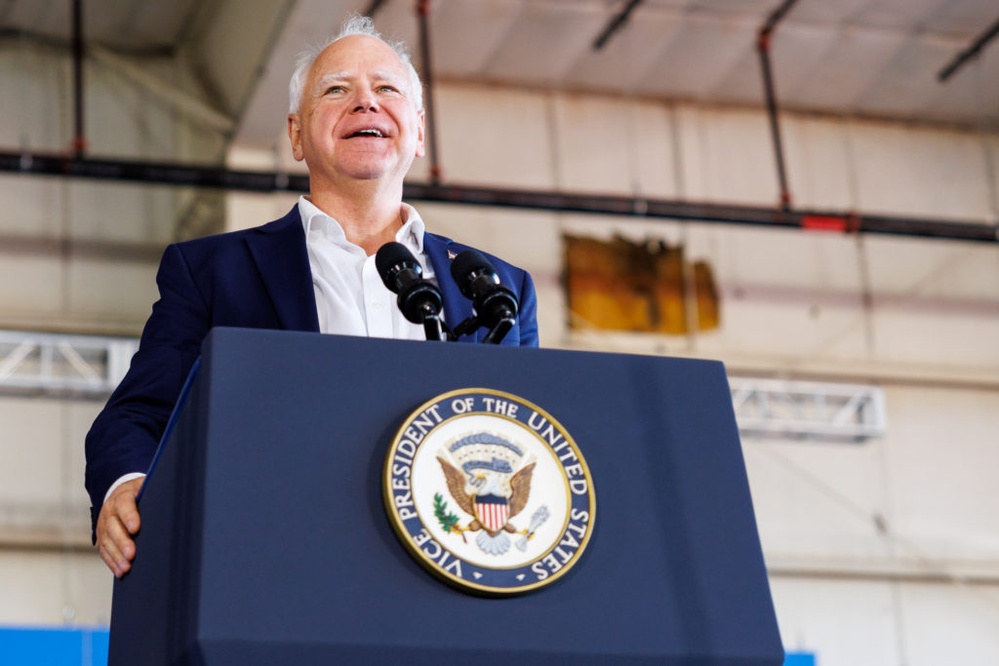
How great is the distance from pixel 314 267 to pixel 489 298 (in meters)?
0.40

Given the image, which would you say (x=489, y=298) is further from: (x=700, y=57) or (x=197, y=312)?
(x=700, y=57)

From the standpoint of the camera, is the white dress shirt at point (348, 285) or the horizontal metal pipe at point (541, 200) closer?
the white dress shirt at point (348, 285)

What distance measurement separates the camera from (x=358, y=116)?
1781 mm

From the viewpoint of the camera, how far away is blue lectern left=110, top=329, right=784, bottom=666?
1.13 meters

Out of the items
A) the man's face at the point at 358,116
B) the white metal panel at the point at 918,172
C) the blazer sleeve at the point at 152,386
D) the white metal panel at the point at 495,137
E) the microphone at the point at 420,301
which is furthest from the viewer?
the white metal panel at the point at 918,172

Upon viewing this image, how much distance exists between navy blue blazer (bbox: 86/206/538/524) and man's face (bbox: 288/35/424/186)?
0.10 m

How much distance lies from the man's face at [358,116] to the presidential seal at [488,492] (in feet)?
1.95

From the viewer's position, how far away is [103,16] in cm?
798

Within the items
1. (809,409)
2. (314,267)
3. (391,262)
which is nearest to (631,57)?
(809,409)

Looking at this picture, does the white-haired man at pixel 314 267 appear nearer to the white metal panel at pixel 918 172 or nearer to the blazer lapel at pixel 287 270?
the blazer lapel at pixel 287 270

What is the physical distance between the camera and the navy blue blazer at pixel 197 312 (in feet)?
5.11

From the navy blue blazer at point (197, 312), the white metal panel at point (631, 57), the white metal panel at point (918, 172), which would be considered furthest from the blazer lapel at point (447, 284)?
the white metal panel at point (918, 172)

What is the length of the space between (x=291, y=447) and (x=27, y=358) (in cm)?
666

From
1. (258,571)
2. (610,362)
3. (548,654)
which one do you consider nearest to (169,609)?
(258,571)
